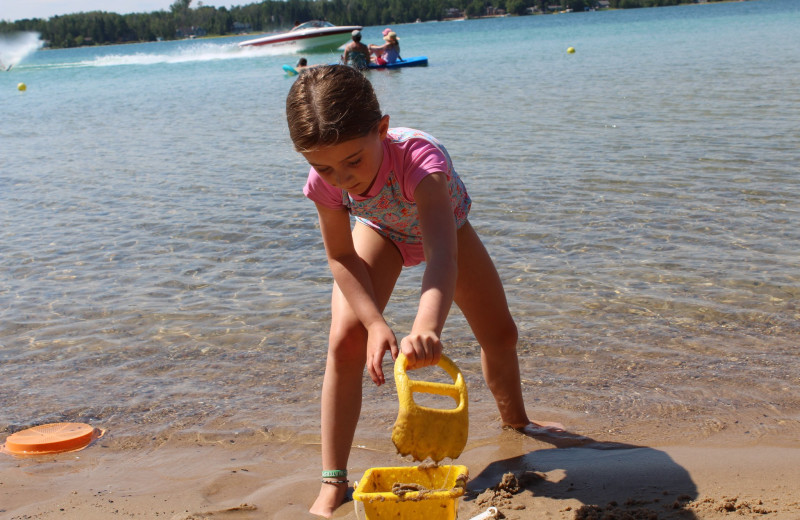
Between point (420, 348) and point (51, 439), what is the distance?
1.86 m

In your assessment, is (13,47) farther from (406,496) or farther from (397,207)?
(406,496)

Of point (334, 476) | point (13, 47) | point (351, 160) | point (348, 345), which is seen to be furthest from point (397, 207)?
point (13, 47)

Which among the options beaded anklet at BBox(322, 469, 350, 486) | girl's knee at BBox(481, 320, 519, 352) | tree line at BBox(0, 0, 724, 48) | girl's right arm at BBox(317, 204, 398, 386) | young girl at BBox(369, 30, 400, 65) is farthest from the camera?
tree line at BBox(0, 0, 724, 48)

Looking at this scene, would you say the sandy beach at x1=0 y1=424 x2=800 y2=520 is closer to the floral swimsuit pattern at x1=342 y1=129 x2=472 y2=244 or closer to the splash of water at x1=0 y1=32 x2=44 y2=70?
the floral swimsuit pattern at x1=342 y1=129 x2=472 y2=244

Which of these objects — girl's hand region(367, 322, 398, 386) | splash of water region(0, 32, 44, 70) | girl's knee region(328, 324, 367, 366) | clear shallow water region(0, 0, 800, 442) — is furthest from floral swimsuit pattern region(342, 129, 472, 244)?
splash of water region(0, 32, 44, 70)

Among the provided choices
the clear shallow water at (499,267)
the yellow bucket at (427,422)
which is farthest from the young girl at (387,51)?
the yellow bucket at (427,422)

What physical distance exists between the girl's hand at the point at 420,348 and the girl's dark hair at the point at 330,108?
61cm

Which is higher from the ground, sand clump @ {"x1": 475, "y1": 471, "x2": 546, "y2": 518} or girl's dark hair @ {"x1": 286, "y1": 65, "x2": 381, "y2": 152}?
girl's dark hair @ {"x1": 286, "y1": 65, "x2": 381, "y2": 152}

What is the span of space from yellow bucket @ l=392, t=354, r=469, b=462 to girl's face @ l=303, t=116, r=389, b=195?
1.89 feet

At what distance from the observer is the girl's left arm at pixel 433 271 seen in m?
2.08

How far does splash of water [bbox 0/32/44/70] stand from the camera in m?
51.0

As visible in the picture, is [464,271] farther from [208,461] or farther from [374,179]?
[208,461]

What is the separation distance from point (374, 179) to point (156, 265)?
11.7ft

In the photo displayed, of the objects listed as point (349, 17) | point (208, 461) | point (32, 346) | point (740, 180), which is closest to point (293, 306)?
point (32, 346)
